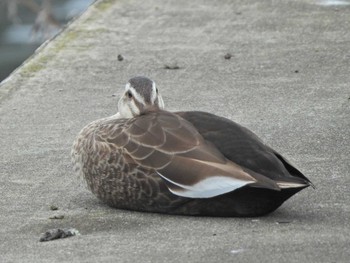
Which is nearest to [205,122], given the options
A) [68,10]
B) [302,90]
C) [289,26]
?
[302,90]

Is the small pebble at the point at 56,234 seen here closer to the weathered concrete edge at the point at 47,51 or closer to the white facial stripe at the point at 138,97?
the white facial stripe at the point at 138,97

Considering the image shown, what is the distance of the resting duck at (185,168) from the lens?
5.95m

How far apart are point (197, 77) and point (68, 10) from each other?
6.92 meters

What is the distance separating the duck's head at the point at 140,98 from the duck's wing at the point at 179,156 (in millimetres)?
160

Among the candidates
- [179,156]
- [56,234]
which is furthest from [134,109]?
[56,234]

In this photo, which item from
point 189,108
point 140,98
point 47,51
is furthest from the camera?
point 47,51

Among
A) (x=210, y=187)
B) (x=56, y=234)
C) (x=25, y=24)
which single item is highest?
(x=210, y=187)

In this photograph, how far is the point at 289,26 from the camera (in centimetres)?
1086

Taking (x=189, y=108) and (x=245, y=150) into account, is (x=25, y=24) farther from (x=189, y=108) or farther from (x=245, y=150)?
(x=245, y=150)

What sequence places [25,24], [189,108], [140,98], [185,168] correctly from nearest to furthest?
[185,168], [140,98], [189,108], [25,24]

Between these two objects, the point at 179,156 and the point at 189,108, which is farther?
the point at 189,108

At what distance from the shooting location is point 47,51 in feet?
33.7

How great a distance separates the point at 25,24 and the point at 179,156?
395 inches

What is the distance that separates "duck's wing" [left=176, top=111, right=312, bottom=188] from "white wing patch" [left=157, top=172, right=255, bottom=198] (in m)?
0.17
